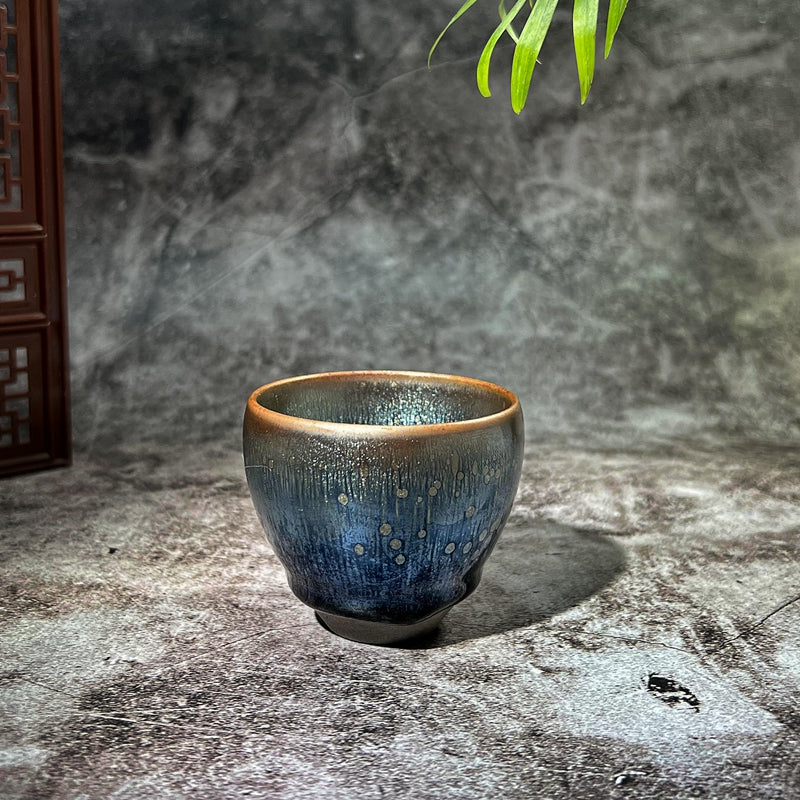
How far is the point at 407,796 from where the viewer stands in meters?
1.29

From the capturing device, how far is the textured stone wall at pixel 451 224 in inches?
115

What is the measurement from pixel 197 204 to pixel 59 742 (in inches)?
73.1

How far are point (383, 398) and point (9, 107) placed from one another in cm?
120

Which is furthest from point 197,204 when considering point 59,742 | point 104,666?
point 59,742

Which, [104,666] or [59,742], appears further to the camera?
[104,666]

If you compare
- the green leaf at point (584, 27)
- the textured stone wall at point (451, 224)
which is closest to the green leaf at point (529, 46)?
the green leaf at point (584, 27)

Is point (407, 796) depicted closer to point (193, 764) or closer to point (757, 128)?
point (193, 764)

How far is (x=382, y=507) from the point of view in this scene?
1514 millimetres

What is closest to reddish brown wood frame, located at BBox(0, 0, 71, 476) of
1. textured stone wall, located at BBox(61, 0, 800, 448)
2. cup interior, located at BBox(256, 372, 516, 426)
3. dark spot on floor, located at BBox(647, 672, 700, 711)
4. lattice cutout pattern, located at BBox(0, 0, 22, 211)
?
lattice cutout pattern, located at BBox(0, 0, 22, 211)

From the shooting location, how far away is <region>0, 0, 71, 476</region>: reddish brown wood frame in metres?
2.40

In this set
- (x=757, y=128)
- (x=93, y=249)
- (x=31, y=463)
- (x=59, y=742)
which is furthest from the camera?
(x=757, y=128)

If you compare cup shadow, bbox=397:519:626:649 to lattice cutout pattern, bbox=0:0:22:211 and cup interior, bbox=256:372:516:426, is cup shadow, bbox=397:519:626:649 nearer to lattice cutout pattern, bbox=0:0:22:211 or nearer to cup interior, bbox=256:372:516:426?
cup interior, bbox=256:372:516:426

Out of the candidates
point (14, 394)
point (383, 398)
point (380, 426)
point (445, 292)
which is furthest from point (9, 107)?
point (380, 426)

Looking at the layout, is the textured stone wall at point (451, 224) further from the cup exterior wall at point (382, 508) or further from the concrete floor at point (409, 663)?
the cup exterior wall at point (382, 508)
